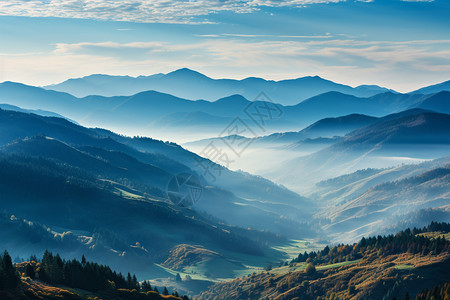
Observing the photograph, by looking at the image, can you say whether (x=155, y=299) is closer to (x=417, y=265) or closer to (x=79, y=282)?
(x=79, y=282)

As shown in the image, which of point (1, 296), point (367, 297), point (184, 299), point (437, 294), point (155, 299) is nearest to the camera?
point (1, 296)

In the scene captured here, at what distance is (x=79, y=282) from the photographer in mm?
131750

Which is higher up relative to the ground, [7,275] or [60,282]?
[7,275]

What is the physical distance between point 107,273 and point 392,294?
111289 millimetres

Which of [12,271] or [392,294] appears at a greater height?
[12,271]

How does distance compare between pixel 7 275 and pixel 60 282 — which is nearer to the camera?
pixel 7 275

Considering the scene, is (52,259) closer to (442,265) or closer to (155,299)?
(155,299)

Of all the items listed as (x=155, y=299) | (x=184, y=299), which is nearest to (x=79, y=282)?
(x=155, y=299)

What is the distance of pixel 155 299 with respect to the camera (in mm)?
139125

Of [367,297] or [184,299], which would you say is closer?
[184,299]

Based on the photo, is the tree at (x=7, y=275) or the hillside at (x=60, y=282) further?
the hillside at (x=60, y=282)

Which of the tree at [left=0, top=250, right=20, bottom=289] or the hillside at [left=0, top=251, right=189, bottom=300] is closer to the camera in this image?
the tree at [left=0, top=250, right=20, bottom=289]

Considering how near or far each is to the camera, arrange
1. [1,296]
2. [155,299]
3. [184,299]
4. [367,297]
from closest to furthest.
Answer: [1,296] → [155,299] → [184,299] → [367,297]

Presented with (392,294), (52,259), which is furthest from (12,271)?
(392,294)
